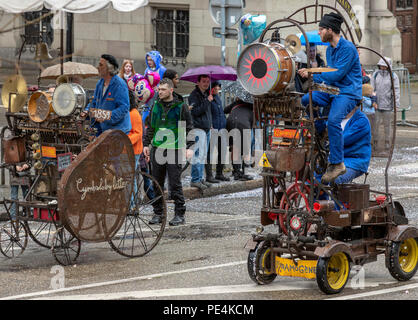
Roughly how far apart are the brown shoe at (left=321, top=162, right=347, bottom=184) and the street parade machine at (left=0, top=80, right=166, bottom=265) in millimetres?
2200

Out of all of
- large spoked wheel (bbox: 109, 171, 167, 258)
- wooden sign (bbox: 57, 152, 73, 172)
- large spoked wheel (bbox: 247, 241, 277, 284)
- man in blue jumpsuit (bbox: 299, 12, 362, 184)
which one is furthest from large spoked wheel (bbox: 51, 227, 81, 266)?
man in blue jumpsuit (bbox: 299, 12, 362, 184)

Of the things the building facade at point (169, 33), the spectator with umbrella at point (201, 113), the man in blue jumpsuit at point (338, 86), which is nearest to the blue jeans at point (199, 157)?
the spectator with umbrella at point (201, 113)

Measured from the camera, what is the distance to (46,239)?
35.8 ft

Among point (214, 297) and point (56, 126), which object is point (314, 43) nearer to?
point (56, 126)

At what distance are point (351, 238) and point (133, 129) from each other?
12.7 feet

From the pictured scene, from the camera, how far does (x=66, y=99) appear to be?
32.1ft

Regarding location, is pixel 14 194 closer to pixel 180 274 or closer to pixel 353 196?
pixel 180 274

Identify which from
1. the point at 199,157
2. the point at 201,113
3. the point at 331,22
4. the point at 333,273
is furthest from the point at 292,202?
the point at 201,113

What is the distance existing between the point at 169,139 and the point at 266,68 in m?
3.69

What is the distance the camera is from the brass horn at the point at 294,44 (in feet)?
28.7

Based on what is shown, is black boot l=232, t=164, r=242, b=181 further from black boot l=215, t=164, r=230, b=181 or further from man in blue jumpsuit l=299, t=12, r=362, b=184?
man in blue jumpsuit l=299, t=12, r=362, b=184

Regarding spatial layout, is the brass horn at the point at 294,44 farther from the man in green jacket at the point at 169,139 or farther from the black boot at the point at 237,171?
the black boot at the point at 237,171

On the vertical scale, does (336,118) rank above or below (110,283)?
above
